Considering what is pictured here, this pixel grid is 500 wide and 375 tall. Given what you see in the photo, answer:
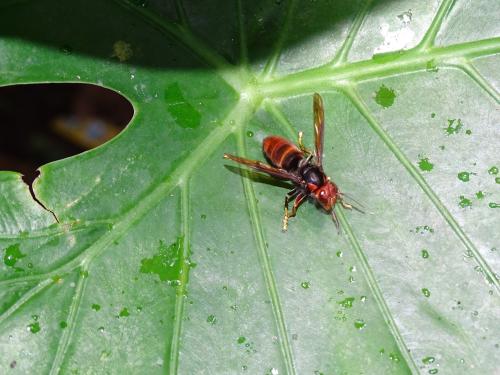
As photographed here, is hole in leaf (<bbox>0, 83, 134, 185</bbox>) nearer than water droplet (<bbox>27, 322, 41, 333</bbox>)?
No

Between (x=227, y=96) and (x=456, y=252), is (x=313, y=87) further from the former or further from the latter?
(x=456, y=252)

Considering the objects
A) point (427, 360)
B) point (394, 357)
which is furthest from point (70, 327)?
point (427, 360)

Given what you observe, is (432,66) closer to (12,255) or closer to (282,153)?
(282,153)

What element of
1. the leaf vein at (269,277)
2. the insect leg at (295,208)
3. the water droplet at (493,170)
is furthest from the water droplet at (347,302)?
the water droplet at (493,170)

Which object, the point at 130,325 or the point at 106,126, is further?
the point at 106,126

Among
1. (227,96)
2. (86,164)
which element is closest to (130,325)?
(86,164)

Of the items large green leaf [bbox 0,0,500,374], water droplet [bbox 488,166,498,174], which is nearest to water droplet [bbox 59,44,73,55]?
large green leaf [bbox 0,0,500,374]

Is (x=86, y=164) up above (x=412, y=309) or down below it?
above

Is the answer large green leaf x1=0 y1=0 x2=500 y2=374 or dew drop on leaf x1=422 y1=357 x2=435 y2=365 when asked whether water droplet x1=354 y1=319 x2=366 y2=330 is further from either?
dew drop on leaf x1=422 y1=357 x2=435 y2=365
